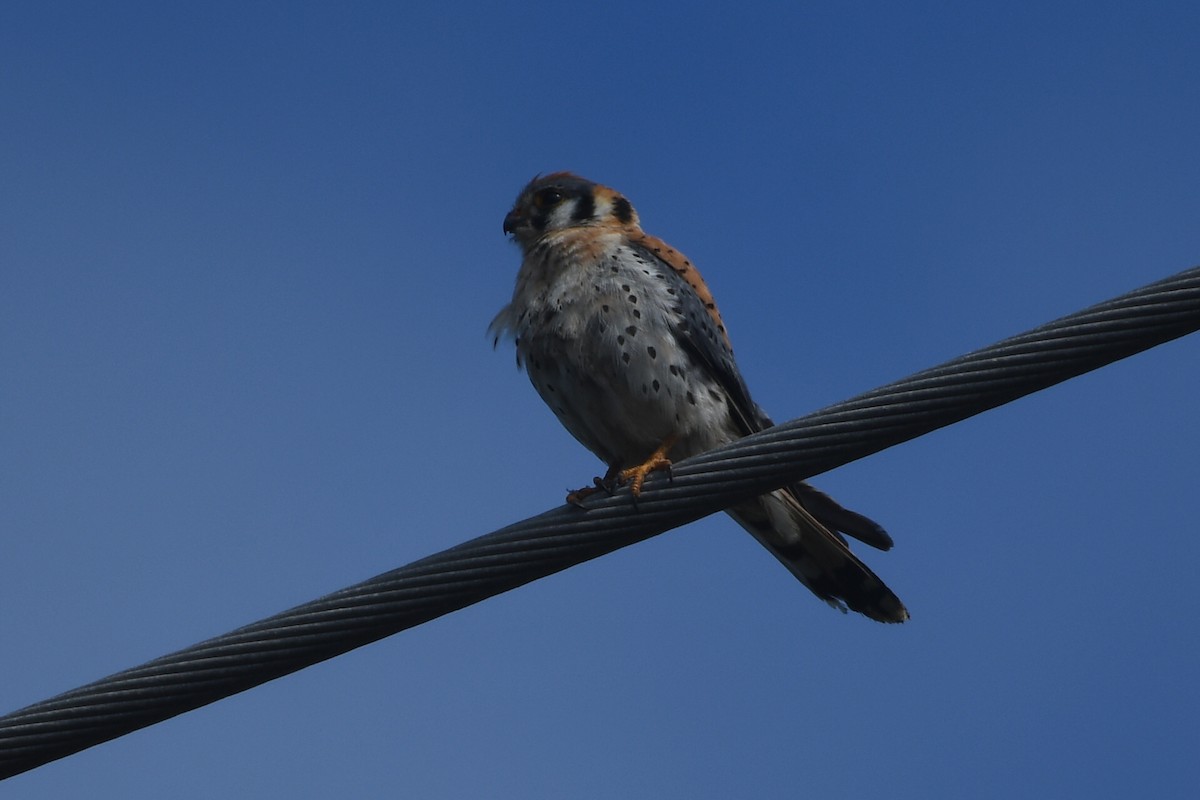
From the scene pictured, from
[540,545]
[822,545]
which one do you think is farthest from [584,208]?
[540,545]

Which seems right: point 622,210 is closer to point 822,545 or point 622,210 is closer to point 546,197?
point 546,197

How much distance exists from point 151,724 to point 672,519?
1.24m

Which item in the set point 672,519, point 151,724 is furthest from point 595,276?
point 151,724

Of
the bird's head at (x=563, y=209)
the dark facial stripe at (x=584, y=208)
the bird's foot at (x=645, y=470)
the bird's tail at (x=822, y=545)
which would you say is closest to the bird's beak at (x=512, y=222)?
the bird's head at (x=563, y=209)

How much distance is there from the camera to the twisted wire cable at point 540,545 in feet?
9.39

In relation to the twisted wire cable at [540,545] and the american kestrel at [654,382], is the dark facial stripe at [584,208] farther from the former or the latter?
the twisted wire cable at [540,545]

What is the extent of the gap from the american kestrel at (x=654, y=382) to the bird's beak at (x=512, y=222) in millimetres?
718

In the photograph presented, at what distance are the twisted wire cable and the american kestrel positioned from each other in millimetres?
1554

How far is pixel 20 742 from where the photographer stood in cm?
288

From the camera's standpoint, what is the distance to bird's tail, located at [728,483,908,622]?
15.9ft

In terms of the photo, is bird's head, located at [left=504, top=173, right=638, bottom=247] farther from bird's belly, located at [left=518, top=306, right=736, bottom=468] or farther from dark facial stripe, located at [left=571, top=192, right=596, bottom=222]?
bird's belly, located at [left=518, top=306, right=736, bottom=468]

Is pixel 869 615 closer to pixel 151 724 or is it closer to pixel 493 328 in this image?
pixel 493 328

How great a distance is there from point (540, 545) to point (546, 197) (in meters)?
3.29

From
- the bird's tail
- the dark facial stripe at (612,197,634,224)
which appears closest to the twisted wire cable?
the bird's tail
